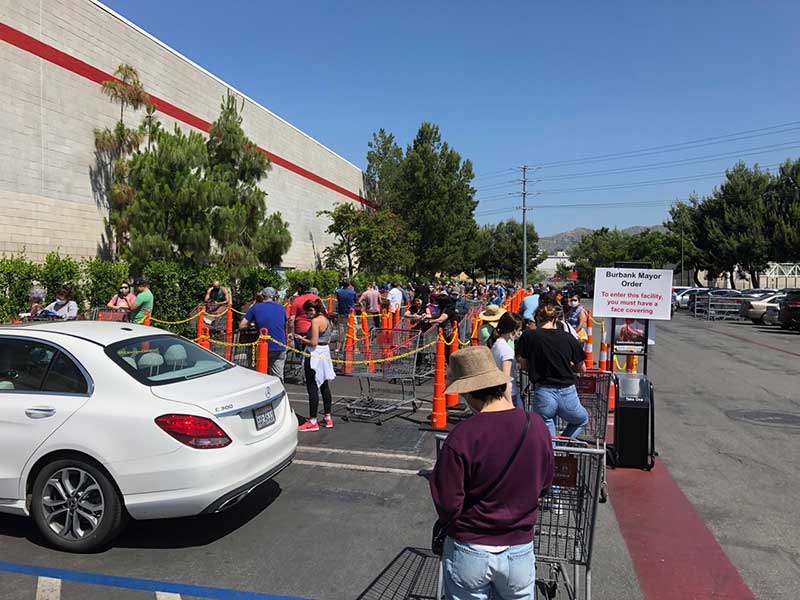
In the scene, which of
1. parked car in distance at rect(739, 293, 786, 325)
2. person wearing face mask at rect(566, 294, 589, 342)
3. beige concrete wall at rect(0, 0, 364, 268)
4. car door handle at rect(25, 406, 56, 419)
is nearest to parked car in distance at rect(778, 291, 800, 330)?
parked car in distance at rect(739, 293, 786, 325)

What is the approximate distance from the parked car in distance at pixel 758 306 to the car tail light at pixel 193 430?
97.3 feet

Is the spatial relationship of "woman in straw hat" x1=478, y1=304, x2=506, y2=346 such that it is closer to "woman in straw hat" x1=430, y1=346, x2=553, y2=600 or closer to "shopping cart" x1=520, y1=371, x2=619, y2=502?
"shopping cart" x1=520, y1=371, x2=619, y2=502

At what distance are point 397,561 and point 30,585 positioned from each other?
2438 millimetres

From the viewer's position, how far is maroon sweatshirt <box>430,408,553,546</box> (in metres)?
2.50

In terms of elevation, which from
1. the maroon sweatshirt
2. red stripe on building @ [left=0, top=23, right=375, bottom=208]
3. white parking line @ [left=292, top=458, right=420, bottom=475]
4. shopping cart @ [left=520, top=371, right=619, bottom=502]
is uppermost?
red stripe on building @ [left=0, top=23, right=375, bottom=208]

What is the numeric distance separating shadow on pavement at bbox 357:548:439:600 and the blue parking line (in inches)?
20.9

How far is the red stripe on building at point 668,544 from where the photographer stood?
4148 mm

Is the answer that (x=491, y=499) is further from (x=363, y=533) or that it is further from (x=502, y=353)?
(x=502, y=353)

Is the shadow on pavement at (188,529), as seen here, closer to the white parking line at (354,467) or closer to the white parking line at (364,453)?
the white parking line at (354,467)

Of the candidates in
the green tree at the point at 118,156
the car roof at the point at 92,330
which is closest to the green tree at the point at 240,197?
the green tree at the point at 118,156

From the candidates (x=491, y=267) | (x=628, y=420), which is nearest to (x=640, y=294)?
(x=628, y=420)

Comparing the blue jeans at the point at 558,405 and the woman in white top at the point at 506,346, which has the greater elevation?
the woman in white top at the point at 506,346

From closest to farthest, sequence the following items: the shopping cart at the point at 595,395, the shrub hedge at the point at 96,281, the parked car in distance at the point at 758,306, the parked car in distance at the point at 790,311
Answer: the shopping cart at the point at 595,395 → the shrub hedge at the point at 96,281 → the parked car in distance at the point at 790,311 → the parked car in distance at the point at 758,306

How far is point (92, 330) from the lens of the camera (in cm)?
528
